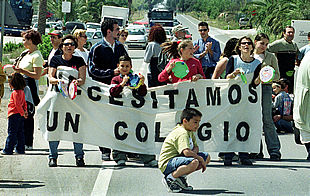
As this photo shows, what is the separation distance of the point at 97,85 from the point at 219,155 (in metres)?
2.29

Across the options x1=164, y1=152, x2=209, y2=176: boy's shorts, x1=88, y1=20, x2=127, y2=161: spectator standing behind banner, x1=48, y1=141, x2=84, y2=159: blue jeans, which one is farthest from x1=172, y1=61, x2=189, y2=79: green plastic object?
x1=164, y1=152, x2=209, y2=176: boy's shorts

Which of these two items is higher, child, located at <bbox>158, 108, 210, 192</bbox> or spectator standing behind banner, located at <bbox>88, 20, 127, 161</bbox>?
spectator standing behind banner, located at <bbox>88, 20, 127, 161</bbox>

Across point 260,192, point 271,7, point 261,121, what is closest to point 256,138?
point 261,121

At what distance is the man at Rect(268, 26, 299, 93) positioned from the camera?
14422 millimetres

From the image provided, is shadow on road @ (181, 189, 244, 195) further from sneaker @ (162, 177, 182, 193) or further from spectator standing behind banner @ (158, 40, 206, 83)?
spectator standing behind banner @ (158, 40, 206, 83)

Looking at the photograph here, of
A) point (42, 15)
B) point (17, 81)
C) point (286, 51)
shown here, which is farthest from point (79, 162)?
point (42, 15)

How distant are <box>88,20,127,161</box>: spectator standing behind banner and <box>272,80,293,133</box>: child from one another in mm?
4429

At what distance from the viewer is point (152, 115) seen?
32.2 ft

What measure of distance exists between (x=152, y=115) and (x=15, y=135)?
225cm

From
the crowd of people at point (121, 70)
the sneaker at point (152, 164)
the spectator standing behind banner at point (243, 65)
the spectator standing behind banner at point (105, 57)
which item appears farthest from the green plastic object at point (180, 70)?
the sneaker at point (152, 164)

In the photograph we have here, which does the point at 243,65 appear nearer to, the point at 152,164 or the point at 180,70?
the point at 180,70

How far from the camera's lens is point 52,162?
31.1 ft

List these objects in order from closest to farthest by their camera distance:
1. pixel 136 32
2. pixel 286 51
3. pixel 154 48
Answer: pixel 154 48 < pixel 286 51 < pixel 136 32

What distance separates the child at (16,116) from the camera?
10.3 meters
